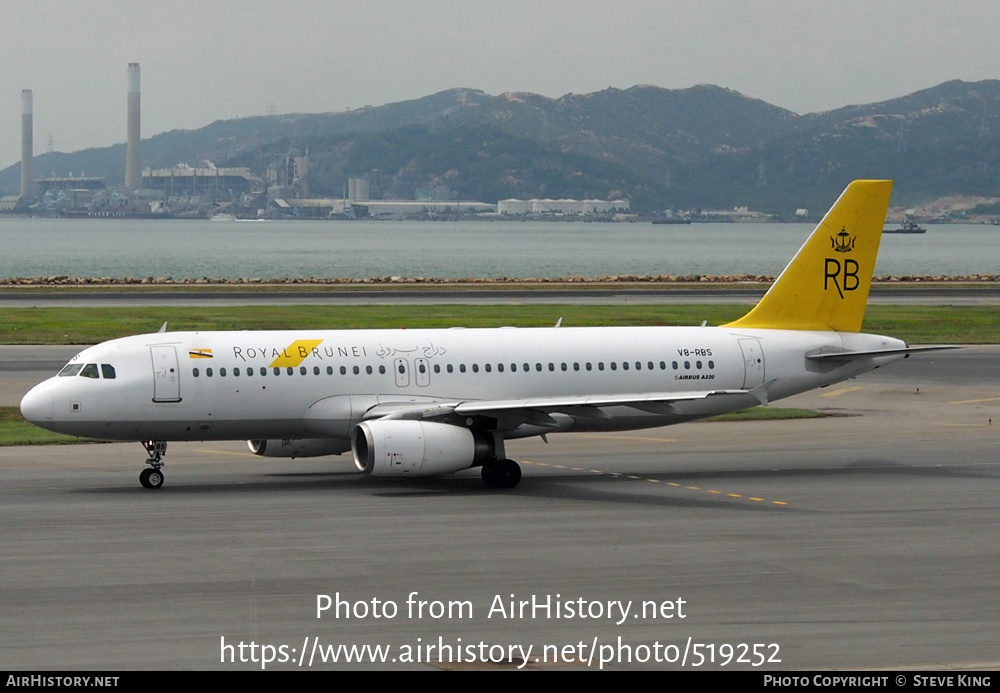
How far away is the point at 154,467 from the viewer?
34.8 metres

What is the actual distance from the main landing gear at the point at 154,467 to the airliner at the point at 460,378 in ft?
0.12

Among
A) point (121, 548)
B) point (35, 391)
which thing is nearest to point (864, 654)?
point (121, 548)

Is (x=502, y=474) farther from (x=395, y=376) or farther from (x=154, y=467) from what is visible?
(x=154, y=467)

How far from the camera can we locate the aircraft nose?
3397cm

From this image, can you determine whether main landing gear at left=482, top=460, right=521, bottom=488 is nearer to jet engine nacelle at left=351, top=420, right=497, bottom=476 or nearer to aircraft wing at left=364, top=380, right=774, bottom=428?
jet engine nacelle at left=351, top=420, right=497, bottom=476

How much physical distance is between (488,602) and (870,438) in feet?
79.6

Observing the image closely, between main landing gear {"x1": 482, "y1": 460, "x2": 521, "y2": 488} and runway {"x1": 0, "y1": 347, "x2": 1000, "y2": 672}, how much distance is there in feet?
1.93

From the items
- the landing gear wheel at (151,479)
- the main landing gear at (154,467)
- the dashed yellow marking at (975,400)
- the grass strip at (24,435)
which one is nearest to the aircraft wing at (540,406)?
the main landing gear at (154,467)

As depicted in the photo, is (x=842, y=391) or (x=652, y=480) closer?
Answer: (x=652, y=480)

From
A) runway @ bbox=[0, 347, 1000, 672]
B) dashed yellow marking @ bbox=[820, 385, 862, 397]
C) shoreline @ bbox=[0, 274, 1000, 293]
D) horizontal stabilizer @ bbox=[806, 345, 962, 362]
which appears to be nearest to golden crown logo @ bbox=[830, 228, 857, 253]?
horizontal stabilizer @ bbox=[806, 345, 962, 362]

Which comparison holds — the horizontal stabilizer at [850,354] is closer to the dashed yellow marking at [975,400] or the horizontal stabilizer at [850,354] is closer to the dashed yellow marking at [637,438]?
the dashed yellow marking at [637,438]

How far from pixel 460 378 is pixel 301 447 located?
4486mm

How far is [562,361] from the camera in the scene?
3791 centimetres

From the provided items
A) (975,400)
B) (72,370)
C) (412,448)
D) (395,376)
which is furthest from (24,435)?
(975,400)
